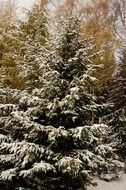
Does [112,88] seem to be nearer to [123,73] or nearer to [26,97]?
[123,73]

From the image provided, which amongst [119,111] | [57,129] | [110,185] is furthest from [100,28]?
[57,129]

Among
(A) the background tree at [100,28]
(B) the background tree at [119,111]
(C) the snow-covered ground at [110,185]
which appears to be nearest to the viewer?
(C) the snow-covered ground at [110,185]

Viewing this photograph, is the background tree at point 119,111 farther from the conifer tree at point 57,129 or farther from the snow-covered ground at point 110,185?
the conifer tree at point 57,129

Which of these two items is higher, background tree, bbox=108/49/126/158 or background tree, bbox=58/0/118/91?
background tree, bbox=58/0/118/91

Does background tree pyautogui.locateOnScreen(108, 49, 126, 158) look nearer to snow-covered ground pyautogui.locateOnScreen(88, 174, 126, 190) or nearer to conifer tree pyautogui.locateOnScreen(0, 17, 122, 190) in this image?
snow-covered ground pyautogui.locateOnScreen(88, 174, 126, 190)

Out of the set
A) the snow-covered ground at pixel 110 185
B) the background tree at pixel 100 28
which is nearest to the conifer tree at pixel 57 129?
the snow-covered ground at pixel 110 185

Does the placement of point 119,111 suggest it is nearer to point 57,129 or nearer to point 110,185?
point 110,185

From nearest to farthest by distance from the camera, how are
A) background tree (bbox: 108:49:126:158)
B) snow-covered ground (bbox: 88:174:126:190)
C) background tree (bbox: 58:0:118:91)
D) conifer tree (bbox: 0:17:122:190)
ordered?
conifer tree (bbox: 0:17:122:190) → snow-covered ground (bbox: 88:174:126:190) → background tree (bbox: 108:49:126:158) → background tree (bbox: 58:0:118:91)

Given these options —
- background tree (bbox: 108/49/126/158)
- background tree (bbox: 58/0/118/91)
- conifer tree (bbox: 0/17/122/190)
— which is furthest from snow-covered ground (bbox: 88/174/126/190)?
background tree (bbox: 58/0/118/91)

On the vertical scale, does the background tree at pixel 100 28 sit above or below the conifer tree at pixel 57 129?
above

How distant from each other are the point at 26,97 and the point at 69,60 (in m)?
2.35

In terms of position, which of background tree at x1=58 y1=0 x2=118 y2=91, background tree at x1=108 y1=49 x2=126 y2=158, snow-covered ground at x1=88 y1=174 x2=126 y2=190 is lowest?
snow-covered ground at x1=88 y1=174 x2=126 y2=190

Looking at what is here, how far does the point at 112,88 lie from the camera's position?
1086 inches

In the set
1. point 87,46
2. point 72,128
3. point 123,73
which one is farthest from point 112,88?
point 72,128
